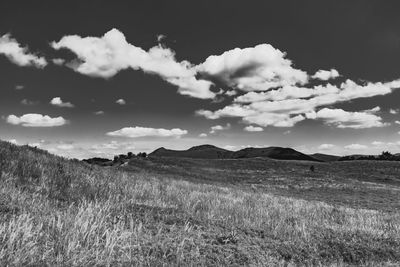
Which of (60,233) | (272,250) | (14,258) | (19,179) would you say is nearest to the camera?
(14,258)

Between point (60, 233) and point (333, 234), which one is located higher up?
point (60, 233)

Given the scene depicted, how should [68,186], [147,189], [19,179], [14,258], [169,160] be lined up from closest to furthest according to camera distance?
[14,258] < [19,179] < [68,186] < [147,189] < [169,160]

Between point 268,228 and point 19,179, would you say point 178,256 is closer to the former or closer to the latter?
point 268,228

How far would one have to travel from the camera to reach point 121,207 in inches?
416

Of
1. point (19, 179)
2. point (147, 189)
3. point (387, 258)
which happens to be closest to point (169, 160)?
point (147, 189)

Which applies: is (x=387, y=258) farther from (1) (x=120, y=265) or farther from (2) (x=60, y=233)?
(2) (x=60, y=233)

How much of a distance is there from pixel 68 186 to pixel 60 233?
9254 millimetres

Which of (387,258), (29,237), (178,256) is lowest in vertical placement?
(387,258)

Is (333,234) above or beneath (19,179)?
beneath

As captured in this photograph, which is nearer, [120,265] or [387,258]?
[120,265]

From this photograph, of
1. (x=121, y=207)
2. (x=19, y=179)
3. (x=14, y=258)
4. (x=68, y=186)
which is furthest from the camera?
(x=68, y=186)

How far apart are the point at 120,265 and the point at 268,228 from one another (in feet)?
20.0

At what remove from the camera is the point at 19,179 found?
1409 centimetres

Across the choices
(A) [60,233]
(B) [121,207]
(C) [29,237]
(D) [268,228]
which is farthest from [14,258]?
(D) [268,228]
